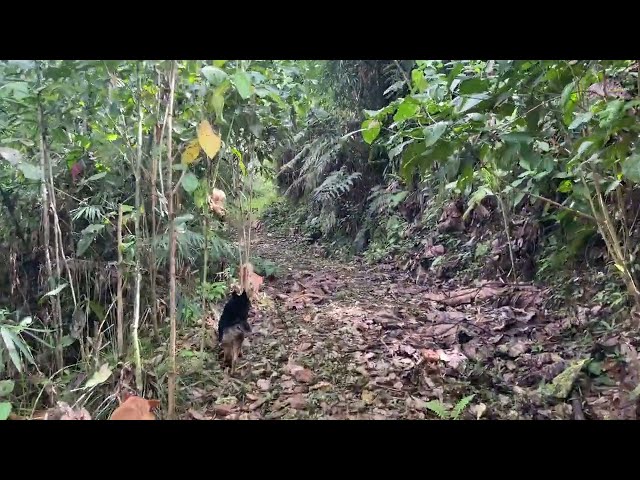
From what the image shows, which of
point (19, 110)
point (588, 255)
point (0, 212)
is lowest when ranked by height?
point (588, 255)

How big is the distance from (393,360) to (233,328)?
735 mm

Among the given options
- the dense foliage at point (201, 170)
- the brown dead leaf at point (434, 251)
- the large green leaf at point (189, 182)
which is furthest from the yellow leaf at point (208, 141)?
the brown dead leaf at point (434, 251)

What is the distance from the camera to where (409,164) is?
1.43m

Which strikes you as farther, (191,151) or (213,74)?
(191,151)

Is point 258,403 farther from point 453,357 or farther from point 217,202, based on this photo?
point 217,202

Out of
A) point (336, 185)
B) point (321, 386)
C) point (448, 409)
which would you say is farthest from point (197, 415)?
point (336, 185)

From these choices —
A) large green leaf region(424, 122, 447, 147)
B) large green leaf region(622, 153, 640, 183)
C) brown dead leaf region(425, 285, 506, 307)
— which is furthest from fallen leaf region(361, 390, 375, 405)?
brown dead leaf region(425, 285, 506, 307)

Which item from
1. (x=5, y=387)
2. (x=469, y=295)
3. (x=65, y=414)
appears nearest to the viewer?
(x=65, y=414)

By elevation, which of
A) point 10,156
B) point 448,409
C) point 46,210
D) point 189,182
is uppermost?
point 10,156

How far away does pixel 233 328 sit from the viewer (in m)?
2.33

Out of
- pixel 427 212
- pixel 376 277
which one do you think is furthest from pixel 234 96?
pixel 427 212

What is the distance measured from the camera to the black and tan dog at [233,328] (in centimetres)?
229

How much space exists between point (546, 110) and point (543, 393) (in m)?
0.98

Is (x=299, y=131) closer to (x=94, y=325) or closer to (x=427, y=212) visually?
(x=427, y=212)
